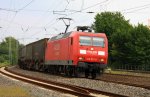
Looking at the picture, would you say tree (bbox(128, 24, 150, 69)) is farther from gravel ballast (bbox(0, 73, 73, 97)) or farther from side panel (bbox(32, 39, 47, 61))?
gravel ballast (bbox(0, 73, 73, 97))

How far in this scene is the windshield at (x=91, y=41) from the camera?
2672cm

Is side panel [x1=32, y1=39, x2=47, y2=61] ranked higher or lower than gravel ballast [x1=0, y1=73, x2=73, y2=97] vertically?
higher

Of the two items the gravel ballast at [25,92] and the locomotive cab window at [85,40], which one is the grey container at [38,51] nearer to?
the locomotive cab window at [85,40]

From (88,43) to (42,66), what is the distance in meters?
13.9

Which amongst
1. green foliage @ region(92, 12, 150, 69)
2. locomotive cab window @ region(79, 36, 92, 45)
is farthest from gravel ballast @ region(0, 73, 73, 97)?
green foliage @ region(92, 12, 150, 69)

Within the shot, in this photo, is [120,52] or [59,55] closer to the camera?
[59,55]

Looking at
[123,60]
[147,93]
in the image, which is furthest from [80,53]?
[123,60]

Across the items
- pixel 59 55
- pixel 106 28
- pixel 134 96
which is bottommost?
pixel 134 96

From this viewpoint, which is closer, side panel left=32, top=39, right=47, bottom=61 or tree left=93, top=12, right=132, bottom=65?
side panel left=32, top=39, right=47, bottom=61

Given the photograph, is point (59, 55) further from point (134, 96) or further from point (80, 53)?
point (134, 96)

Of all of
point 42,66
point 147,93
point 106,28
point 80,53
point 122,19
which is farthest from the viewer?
point 122,19

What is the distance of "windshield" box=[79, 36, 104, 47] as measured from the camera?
26.7m

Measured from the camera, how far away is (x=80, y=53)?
26.2m

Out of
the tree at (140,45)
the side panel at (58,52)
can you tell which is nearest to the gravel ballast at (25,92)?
the side panel at (58,52)
